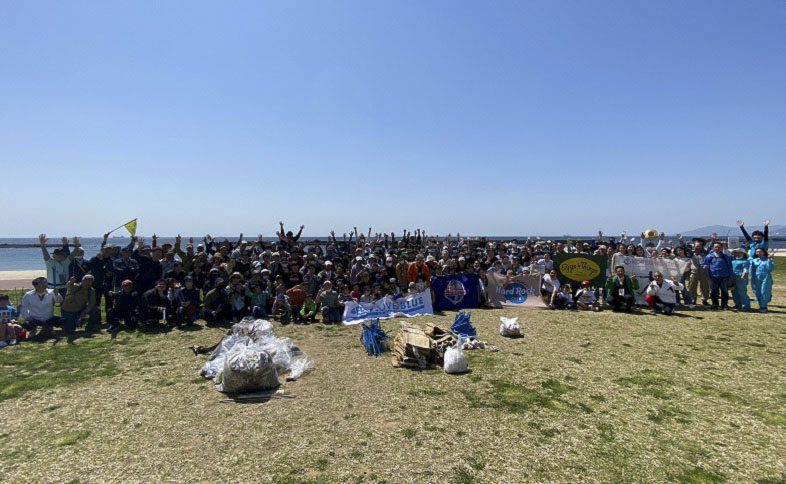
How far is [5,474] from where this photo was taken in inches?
154

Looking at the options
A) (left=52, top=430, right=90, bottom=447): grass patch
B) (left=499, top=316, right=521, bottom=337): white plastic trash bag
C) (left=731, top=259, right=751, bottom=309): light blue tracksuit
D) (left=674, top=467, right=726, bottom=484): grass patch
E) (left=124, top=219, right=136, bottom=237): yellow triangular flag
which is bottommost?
(left=52, top=430, right=90, bottom=447): grass patch

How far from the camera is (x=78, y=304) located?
1002 cm

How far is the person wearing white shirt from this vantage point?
9.41 m

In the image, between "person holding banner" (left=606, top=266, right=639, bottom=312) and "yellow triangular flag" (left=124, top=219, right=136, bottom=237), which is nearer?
"person holding banner" (left=606, top=266, right=639, bottom=312)

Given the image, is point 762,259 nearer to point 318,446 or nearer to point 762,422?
point 762,422

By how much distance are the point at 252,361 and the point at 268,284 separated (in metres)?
6.37

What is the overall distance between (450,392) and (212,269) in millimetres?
9027

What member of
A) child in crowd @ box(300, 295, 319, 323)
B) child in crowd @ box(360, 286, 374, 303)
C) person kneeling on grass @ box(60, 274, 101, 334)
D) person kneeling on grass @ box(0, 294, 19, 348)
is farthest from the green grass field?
child in crowd @ box(360, 286, 374, 303)

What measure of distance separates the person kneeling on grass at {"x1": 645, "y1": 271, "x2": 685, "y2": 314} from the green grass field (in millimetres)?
3444

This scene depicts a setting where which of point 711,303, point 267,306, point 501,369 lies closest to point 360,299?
point 267,306

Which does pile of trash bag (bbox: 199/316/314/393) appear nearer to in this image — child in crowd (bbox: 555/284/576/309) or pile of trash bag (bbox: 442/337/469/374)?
pile of trash bag (bbox: 442/337/469/374)

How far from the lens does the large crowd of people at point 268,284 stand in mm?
10273

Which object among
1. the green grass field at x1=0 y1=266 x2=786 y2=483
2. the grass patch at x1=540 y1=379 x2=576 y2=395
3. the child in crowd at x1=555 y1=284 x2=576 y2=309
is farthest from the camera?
the child in crowd at x1=555 y1=284 x2=576 y2=309

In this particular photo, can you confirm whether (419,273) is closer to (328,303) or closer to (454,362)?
(328,303)
